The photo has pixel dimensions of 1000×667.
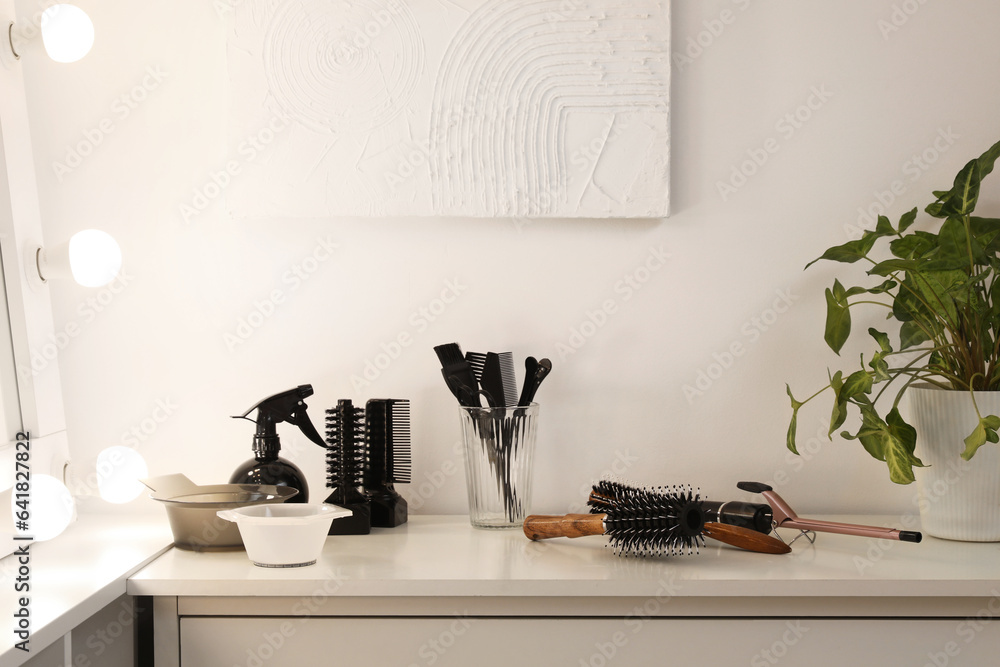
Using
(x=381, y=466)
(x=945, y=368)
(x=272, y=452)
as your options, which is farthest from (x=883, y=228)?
(x=272, y=452)

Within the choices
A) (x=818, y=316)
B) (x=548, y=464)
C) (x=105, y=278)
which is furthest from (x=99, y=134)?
(x=818, y=316)

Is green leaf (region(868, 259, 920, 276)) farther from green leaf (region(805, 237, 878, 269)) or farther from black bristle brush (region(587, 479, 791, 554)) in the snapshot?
black bristle brush (region(587, 479, 791, 554))

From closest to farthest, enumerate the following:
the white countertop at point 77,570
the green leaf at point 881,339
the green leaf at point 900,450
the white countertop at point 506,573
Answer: the white countertop at point 77,570 → the white countertop at point 506,573 → the green leaf at point 900,450 → the green leaf at point 881,339

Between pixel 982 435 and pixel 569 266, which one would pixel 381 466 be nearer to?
pixel 569 266

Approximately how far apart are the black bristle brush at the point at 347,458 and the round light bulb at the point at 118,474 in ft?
0.80

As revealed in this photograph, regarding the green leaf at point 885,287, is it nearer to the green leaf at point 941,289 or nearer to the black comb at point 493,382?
the green leaf at point 941,289

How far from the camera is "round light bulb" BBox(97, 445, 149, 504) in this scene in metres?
0.99

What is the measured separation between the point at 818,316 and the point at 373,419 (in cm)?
62

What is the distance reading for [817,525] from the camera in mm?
917

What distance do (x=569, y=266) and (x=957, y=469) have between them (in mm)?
532

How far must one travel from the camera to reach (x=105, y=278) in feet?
3.14

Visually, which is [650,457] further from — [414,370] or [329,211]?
[329,211]

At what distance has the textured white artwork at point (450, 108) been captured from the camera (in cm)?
106

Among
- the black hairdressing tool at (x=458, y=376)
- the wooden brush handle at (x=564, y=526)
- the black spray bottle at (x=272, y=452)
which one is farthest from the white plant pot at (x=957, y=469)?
the black spray bottle at (x=272, y=452)
